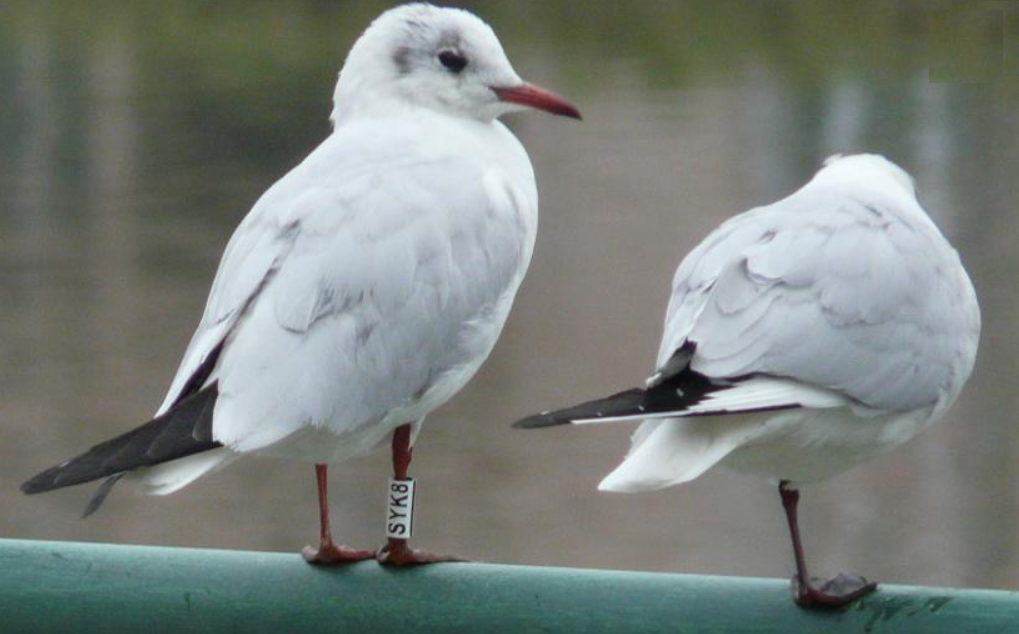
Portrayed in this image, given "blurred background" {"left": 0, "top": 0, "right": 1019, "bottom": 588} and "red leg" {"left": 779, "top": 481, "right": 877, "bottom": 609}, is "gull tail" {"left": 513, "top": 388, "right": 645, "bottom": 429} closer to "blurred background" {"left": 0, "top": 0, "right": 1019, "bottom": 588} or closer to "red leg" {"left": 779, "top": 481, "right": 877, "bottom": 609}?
"red leg" {"left": 779, "top": 481, "right": 877, "bottom": 609}

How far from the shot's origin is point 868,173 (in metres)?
3.34

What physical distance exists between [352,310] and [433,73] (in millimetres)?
590

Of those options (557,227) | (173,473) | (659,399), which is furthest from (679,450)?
(557,227)

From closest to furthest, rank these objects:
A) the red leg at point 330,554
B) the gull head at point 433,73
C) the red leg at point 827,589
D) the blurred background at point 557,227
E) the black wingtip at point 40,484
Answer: the black wingtip at point 40,484, the red leg at point 827,589, the red leg at point 330,554, the gull head at point 433,73, the blurred background at point 557,227

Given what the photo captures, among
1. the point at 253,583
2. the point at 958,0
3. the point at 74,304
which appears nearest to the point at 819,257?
the point at 253,583

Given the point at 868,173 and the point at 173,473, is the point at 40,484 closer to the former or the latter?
the point at 173,473

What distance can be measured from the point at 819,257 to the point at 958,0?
17.3 metres

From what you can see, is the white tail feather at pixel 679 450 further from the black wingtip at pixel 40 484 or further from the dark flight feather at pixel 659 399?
the black wingtip at pixel 40 484

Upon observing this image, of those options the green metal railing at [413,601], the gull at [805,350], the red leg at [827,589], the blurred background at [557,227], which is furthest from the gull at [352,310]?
the blurred background at [557,227]

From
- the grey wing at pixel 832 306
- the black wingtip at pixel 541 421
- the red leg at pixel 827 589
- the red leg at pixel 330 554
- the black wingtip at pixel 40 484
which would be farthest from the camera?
the grey wing at pixel 832 306

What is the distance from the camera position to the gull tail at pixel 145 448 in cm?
245

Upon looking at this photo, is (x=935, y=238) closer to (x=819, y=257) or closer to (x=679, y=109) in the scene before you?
(x=819, y=257)

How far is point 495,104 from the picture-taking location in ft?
11.0

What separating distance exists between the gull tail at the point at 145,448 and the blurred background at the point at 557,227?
13.9 feet
